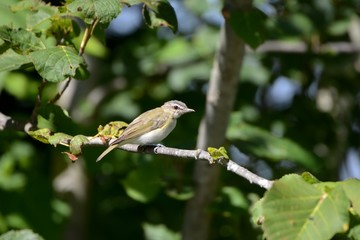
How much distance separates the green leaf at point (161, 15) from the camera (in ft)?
11.1

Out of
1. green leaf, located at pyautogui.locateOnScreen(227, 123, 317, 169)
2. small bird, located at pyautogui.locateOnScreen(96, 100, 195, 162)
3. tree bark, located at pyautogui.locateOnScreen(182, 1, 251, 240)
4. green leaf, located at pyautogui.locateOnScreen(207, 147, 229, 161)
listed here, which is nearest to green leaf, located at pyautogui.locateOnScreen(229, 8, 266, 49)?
tree bark, located at pyautogui.locateOnScreen(182, 1, 251, 240)

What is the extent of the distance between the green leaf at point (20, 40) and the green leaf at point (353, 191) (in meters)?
1.39

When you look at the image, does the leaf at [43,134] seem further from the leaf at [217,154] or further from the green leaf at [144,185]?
the green leaf at [144,185]

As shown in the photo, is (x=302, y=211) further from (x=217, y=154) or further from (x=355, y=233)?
(x=217, y=154)

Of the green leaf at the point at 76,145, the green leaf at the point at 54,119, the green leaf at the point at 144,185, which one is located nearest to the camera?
the green leaf at the point at 76,145

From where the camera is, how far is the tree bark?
3941 mm

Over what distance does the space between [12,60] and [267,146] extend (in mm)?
1797

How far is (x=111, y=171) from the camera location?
524cm

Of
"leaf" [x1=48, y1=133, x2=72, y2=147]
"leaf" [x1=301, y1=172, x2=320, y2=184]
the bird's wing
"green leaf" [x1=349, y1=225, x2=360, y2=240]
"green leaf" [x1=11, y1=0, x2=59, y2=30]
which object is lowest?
the bird's wing

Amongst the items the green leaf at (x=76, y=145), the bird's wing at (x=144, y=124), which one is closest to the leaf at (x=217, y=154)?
the green leaf at (x=76, y=145)

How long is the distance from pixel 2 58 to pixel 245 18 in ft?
3.93

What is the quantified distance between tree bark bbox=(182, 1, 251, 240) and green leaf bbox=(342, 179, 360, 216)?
1488mm

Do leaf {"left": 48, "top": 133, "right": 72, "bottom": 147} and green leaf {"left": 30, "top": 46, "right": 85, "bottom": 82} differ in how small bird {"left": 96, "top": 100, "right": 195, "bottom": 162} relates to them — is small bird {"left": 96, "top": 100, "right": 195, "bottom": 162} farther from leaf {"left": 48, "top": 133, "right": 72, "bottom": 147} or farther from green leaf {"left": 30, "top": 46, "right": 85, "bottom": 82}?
green leaf {"left": 30, "top": 46, "right": 85, "bottom": 82}

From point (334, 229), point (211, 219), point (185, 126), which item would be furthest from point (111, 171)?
point (334, 229)
